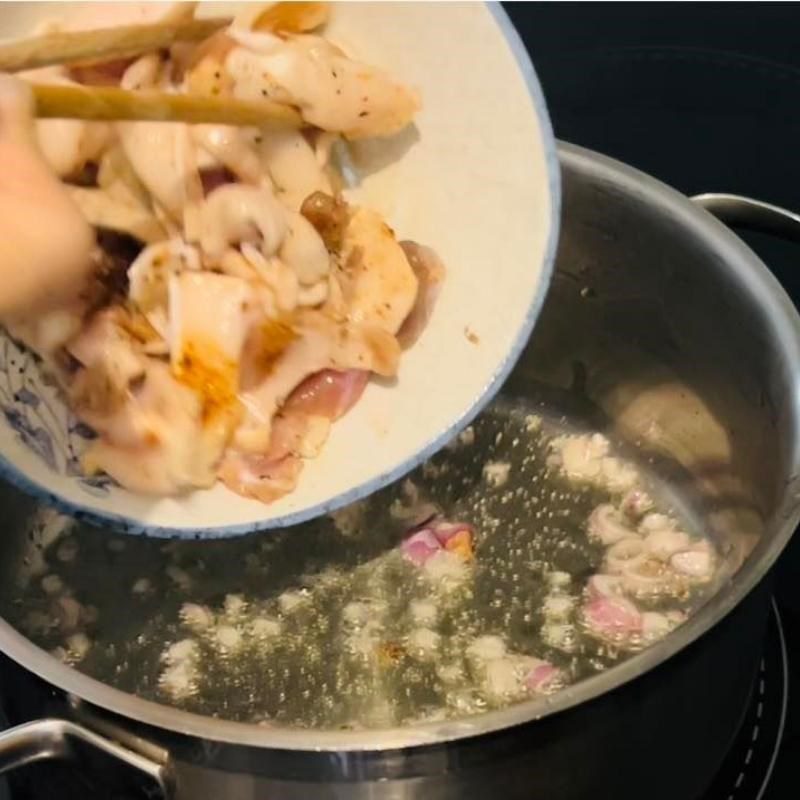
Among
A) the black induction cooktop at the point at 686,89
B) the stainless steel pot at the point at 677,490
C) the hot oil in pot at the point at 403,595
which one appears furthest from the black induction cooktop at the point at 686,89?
the hot oil in pot at the point at 403,595

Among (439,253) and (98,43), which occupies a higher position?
(98,43)

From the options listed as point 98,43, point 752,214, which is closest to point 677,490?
point 752,214

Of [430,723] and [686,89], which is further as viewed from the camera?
[686,89]

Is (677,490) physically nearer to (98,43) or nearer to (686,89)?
(686,89)

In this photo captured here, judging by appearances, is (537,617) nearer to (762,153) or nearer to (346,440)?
(346,440)

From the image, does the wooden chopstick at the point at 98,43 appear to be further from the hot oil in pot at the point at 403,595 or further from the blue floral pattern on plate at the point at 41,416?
the hot oil in pot at the point at 403,595

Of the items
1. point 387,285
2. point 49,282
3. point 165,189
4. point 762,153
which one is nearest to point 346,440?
point 387,285
